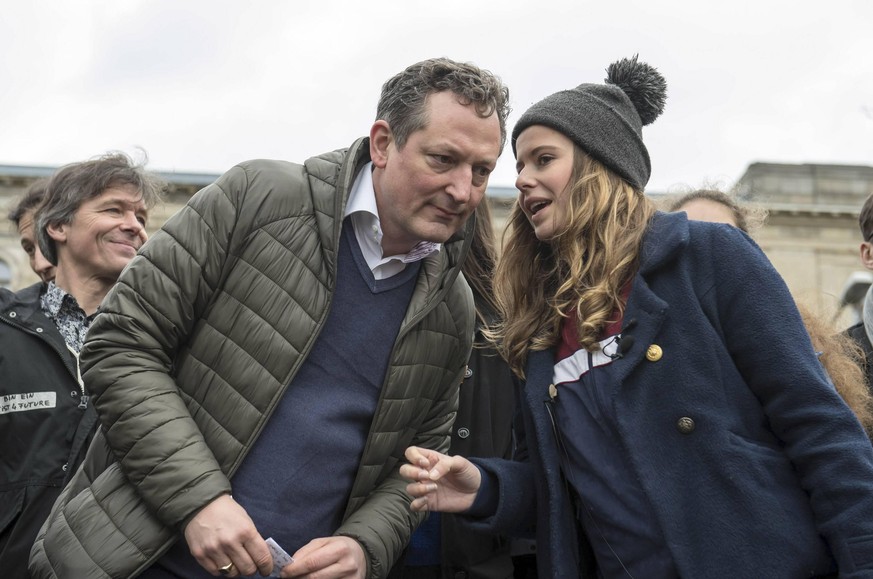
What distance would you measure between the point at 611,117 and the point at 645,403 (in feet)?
3.05

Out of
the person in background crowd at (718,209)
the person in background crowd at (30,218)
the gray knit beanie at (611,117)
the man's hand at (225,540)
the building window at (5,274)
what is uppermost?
the gray knit beanie at (611,117)

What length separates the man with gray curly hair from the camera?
240 cm

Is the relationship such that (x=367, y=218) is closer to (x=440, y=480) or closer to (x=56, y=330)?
(x=440, y=480)

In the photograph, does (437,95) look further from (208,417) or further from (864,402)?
(864,402)

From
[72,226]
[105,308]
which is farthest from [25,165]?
[105,308]

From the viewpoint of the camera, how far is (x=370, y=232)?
2.83 m

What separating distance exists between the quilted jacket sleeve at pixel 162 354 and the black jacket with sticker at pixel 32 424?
1237mm

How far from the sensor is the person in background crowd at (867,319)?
163 inches

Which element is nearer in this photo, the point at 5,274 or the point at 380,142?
the point at 380,142

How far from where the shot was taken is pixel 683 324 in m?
2.47

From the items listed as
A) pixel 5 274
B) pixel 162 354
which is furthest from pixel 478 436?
pixel 5 274

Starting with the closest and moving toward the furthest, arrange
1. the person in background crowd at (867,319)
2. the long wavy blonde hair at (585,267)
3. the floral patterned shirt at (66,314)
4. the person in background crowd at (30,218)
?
the long wavy blonde hair at (585,267) → the floral patterned shirt at (66,314) → the person in background crowd at (867,319) → the person in background crowd at (30,218)

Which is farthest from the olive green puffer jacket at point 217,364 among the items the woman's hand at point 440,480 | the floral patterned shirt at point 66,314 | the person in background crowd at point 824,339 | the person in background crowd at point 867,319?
the person in background crowd at point 867,319

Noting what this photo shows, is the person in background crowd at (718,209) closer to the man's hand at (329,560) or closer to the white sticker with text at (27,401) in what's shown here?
the man's hand at (329,560)
